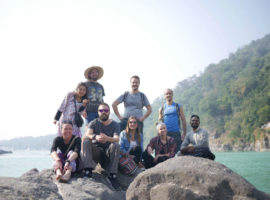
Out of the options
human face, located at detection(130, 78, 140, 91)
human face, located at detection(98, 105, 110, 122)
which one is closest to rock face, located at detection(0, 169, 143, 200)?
human face, located at detection(98, 105, 110, 122)

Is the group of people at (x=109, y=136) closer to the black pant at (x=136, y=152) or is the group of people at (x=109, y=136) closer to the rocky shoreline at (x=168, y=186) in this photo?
the black pant at (x=136, y=152)

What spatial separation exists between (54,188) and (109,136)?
1306 mm

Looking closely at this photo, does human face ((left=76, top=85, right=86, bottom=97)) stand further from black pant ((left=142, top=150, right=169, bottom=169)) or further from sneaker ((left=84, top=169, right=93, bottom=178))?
black pant ((left=142, top=150, right=169, bottom=169))

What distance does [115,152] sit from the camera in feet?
15.3

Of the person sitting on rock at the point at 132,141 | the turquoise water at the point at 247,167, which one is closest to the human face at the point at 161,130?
the person sitting on rock at the point at 132,141

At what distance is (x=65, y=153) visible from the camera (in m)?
4.45

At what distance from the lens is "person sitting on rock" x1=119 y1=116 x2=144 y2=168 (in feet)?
17.3

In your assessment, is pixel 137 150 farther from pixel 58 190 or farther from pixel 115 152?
pixel 58 190

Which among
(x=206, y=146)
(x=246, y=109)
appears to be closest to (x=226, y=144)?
(x=246, y=109)

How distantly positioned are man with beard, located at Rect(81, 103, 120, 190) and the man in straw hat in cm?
85

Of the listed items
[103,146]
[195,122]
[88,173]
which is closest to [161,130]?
[195,122]

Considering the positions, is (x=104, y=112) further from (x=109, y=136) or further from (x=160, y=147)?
(x=160, y=147)

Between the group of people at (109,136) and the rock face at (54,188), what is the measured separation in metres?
0.15

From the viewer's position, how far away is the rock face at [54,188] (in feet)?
11.7
